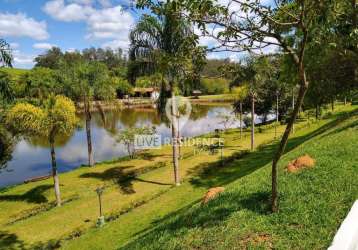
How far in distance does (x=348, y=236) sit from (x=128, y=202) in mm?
10673

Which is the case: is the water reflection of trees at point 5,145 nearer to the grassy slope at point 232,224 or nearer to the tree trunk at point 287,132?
the grassy slope at point 232,224

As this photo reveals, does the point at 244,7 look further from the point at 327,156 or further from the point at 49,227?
the point at 49,227

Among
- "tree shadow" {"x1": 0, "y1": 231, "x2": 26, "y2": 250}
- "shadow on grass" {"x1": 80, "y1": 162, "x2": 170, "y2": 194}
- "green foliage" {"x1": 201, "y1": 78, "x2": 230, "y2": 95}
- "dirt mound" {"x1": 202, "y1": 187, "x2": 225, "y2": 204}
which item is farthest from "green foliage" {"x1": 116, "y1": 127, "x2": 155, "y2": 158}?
"green foliage" {"x1": 201, "y1": 78, "x2": 230, "y2": 95}

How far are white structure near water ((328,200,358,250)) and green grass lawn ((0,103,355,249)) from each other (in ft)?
1.61

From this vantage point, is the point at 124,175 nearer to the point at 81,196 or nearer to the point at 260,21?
the point at 81,196

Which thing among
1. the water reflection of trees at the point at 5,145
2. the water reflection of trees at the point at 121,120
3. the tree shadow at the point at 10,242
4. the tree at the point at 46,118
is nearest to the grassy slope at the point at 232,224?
the tree shadow at the point at 10,242

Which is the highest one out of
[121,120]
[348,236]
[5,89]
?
[5,89]

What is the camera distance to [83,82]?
70.8ft

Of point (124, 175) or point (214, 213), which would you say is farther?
point (124, 175)

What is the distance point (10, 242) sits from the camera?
11242mm

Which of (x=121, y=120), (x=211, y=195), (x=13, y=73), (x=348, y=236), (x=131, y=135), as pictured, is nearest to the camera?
(x=348, y=236)

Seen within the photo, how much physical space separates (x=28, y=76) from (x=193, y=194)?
53443mm

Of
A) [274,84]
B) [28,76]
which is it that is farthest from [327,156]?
[28,76]

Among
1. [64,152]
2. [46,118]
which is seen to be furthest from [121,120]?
[46,118]
